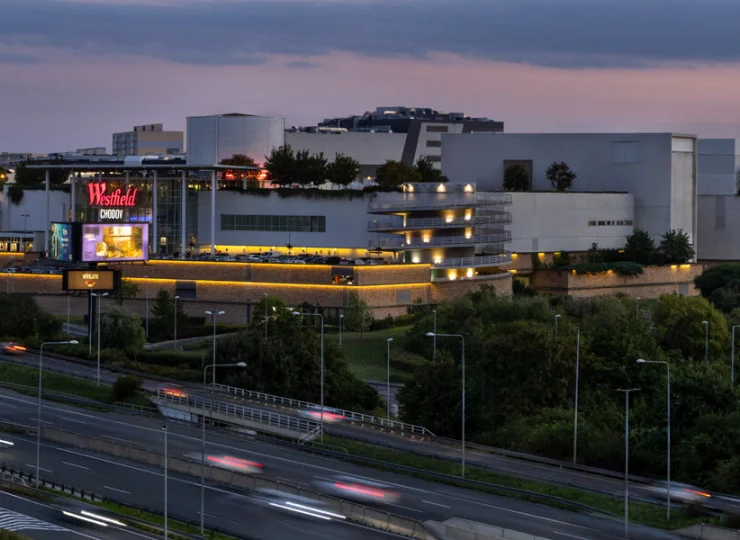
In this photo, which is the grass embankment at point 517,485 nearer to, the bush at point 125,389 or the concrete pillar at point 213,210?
the bush at point 125,389

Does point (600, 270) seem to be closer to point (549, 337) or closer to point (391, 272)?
point (391, 272)

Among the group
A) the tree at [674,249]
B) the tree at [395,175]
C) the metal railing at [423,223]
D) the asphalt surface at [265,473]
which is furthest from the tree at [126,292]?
the tree at [674,249]

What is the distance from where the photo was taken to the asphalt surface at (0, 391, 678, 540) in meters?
62.7

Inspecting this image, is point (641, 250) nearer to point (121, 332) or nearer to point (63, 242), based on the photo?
point (63, 242)

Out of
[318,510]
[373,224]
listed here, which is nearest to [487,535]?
[318,510]

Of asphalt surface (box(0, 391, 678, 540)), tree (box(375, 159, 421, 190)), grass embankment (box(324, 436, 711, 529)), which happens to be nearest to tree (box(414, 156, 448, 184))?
tree (box(375, 159, 421, 190))

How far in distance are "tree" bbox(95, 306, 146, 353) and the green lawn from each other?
16186mm

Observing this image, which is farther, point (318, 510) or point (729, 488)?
point (729, 488)

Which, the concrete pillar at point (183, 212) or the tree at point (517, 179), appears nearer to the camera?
the concrete pillar at point (183, 212)

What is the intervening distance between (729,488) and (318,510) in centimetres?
2196

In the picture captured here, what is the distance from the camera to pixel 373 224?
151 meters

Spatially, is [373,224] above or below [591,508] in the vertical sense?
above

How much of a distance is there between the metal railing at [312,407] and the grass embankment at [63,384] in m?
5.90

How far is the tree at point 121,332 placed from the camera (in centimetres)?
11625
